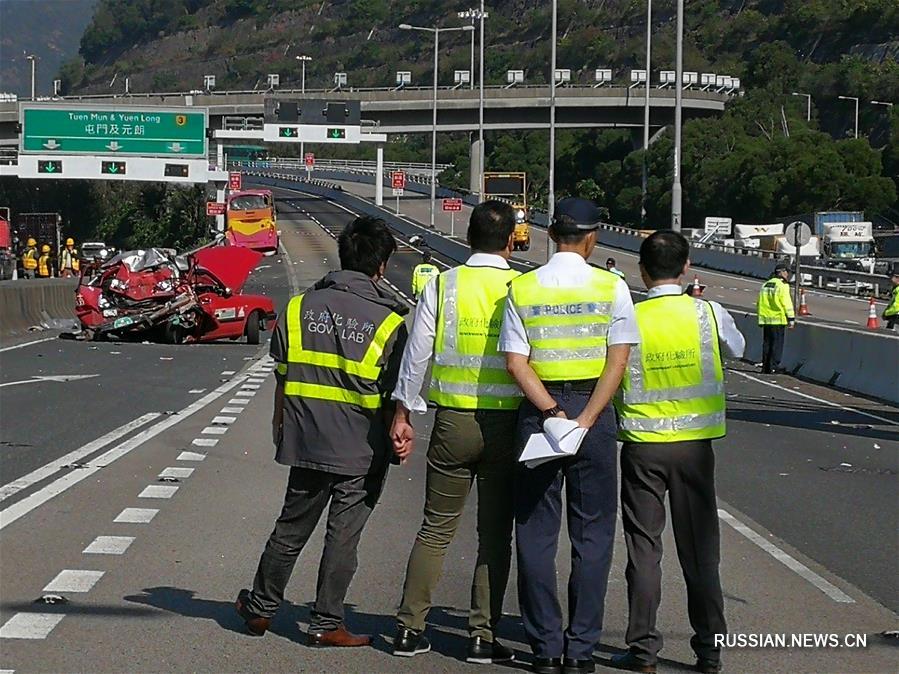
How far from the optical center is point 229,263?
1183 inches

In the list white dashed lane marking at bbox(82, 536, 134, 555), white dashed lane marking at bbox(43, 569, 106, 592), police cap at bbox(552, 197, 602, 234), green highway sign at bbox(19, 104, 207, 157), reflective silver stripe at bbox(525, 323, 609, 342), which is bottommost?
white dashed lane marking at bbox(82, 536, 134, 555)

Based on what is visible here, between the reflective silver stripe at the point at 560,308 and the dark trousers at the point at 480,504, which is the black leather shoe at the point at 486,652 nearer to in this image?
the dark trousers at the point at 480,504

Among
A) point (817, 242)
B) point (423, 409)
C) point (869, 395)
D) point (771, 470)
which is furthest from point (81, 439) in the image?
point (817, 242)

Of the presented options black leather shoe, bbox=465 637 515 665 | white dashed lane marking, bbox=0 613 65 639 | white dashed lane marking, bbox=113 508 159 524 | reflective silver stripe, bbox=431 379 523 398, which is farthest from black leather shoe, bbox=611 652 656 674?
white dashed lane marking, bbox=113 508 159 524

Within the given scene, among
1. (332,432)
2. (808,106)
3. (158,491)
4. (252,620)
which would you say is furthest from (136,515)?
(808,106)

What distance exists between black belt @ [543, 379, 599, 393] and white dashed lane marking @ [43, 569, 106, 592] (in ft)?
10.0

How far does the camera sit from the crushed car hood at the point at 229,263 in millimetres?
29828

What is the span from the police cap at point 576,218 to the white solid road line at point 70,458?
578cm

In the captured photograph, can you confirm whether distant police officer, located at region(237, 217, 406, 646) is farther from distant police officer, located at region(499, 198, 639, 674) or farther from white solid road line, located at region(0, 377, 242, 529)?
white solid road line, located at region(0, 377, 242, 529)

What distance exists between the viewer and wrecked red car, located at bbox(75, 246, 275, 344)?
28.6m

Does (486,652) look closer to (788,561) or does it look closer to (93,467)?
(788,561)

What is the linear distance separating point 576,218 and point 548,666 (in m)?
1.90

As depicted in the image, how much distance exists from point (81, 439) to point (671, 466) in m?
8.97

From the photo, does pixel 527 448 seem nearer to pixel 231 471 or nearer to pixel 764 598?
pixel 764 598
